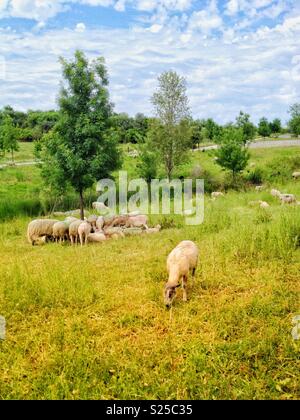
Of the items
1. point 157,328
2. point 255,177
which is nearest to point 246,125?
point 255,177

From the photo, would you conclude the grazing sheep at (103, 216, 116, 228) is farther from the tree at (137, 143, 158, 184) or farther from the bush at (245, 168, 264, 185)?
the bush at (245, 168, 264, 185)

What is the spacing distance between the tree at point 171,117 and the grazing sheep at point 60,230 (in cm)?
1614

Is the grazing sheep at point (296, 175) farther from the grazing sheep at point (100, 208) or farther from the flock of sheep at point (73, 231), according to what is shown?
the flock of sheep at point (73, 231)

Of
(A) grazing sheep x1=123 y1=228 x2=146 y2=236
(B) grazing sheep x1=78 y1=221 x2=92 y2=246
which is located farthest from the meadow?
(A) grazing sheep x1=123 y1=228 x2=146 y2=236

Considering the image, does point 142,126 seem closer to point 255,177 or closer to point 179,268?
point 255,177

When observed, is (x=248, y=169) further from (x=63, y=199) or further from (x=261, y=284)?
(x=261, y=284)

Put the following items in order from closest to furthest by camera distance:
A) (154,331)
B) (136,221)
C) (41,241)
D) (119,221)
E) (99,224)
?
(154,331) < (41,241) < (99,224) < (136,221) < (119,221)

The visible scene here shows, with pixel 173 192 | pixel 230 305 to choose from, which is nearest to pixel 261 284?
pixel 230 305

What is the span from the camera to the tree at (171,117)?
2786 cm

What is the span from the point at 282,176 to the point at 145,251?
23863mm

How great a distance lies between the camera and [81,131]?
1498 centimetres

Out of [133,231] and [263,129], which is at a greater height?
[263,129]

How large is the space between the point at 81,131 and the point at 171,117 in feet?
47.1

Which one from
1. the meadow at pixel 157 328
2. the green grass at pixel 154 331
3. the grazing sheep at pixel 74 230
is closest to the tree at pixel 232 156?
the grazing sheep at pixel 74 230
